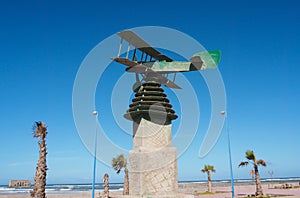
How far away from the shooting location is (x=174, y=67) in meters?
8.20

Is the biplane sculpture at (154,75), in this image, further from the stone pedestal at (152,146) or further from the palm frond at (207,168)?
the palm frond at (207,168)

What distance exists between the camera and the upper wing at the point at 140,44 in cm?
737

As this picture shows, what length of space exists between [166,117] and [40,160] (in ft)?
24.9

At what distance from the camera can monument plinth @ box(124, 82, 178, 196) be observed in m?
7.36

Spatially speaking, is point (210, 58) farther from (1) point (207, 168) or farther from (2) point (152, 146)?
(1) point (207, 168)

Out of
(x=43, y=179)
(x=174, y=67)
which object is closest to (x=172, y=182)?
(x=174, y=67)

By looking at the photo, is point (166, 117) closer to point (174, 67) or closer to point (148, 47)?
point (174, 67)

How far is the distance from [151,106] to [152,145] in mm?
991

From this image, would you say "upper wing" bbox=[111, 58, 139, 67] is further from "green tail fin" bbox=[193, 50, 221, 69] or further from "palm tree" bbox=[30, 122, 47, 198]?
"palm tree" bbox=[30, 122, 47, 198]

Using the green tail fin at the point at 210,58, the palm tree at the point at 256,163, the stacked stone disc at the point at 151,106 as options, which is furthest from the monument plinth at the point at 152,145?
the palm tree at the point at 256,163

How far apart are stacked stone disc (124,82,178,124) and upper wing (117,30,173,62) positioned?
31.8 inches

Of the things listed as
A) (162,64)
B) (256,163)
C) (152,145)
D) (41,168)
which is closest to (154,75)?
(162,64)

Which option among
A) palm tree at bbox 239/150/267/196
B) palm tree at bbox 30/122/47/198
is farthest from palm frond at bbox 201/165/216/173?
palm tree at bbox 30/122/47/198

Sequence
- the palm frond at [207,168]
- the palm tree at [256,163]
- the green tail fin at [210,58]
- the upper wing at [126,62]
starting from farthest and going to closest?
the palm frond at [207,168]
the palm tree at [256,163]
the green tail fin at [210,58]
the upper wing at [126,62]
